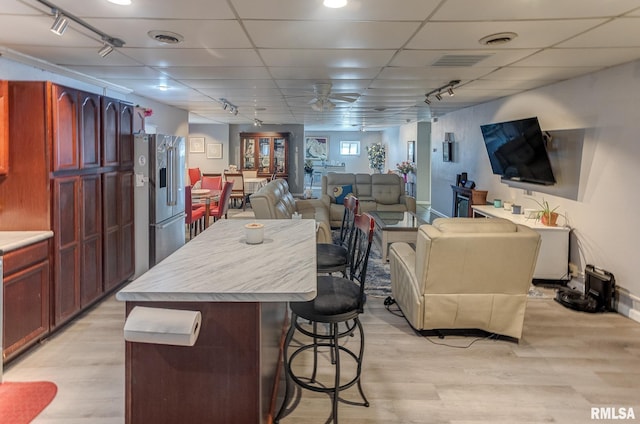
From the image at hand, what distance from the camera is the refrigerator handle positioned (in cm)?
505

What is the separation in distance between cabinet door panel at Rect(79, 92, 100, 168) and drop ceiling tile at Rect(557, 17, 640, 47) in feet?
12.7

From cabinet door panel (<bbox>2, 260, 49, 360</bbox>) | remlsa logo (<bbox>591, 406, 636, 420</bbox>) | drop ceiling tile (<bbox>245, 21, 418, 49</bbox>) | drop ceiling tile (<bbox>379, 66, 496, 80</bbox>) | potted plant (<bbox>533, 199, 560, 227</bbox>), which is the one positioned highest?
drop ceiling tile (<bbox>379, 66, 496, 80</bbox>)

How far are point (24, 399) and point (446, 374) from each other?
257cm

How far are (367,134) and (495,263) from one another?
13887 mm

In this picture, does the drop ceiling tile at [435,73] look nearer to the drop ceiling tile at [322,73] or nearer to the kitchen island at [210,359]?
the drop ceiling tile at [322,73]

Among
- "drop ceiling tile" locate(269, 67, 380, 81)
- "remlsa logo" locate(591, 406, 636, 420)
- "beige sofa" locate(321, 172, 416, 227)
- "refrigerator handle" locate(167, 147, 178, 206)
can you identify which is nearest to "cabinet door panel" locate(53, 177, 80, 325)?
"refrigerator handle" locate(167, 147, 178, 206)

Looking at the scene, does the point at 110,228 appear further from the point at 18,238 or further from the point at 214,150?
the point at 214,150

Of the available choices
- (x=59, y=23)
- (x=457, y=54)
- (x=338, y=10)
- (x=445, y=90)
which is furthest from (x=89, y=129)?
(x=445, y=90)

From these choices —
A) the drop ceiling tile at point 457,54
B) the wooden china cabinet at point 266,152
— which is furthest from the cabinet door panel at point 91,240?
the wooden china cabinet at point 266,152

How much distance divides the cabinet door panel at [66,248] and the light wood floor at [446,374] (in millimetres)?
233

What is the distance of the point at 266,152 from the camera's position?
11531 mm

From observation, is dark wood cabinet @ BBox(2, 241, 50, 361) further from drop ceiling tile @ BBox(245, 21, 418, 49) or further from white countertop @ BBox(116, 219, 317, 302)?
drop ceiling tile @ BBox(245, 21, 418, 49)

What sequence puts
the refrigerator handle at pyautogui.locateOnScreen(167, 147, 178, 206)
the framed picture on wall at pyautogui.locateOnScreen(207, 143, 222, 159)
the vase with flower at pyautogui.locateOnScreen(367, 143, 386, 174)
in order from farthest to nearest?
the vase with flower at pyautogui.locateOnScreen(367, 143, 386, 174)
the framed picture on wall at pyautogui.locateOnScreen(207, 143, 222, 159)
the refrigerator handle at pyautogui.locateOnScreen(167, 147, 178, 206)

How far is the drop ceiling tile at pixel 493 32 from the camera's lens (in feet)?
8.71
